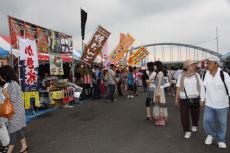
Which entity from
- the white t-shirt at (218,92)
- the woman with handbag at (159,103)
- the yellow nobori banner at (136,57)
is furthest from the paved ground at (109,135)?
the yellow nobori banner at (136,57)

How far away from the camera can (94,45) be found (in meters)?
14.9

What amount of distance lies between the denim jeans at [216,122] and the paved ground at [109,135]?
298 mm

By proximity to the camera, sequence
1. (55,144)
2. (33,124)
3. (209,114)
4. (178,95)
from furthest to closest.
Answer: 1. (33,124)
2. (178,95)
3. (55,144)
4. (209,114)

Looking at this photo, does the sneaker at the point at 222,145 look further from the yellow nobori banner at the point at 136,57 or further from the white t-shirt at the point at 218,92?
the yellow nobori banner at the point at 136,57

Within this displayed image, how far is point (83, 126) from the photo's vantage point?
8.38m

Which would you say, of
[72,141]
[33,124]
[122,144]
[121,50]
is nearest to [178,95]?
[122,144]

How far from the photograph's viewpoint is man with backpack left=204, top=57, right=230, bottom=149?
226 inches

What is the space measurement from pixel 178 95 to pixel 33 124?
466 cm

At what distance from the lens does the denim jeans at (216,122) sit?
5766 millimetres

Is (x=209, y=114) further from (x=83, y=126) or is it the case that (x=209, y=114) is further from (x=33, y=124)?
(x=33, y=124)

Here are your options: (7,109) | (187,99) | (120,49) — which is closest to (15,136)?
(7,109)

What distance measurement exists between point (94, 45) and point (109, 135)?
334 inches

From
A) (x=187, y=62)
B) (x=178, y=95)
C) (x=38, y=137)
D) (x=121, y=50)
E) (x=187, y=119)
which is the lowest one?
(x=38, y=137)

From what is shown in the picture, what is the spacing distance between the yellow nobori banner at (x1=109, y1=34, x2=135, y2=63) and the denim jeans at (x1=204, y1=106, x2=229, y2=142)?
57.4ft
